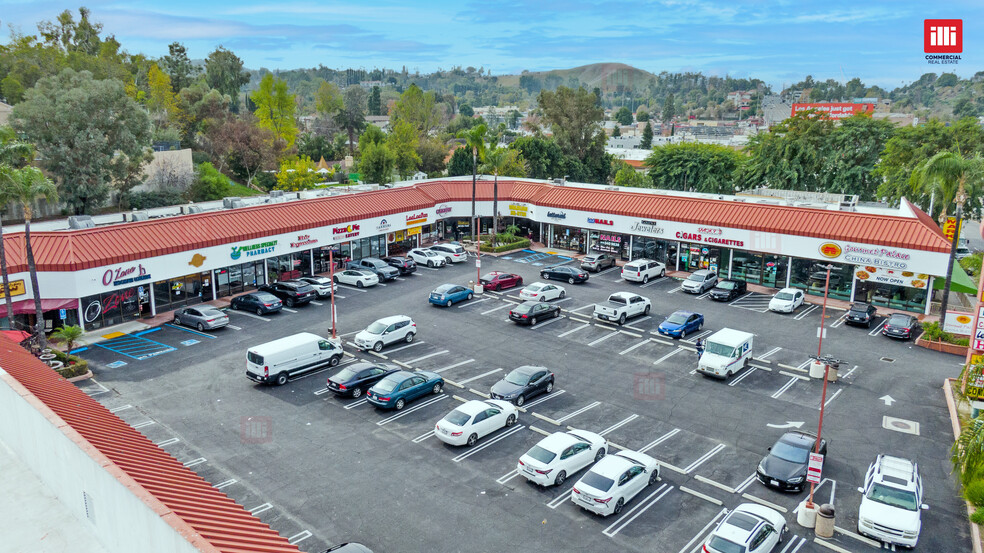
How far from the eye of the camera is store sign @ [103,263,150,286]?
38594 mm

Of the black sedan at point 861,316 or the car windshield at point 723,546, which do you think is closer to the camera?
the car windshield at point 723,546

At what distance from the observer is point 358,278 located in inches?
1930

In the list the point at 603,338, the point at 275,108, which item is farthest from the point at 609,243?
the point at 275,108

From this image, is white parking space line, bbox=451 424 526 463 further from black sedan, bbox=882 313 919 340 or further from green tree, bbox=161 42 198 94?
green tree, bbox=161 42 198 94

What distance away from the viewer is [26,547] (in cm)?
1198

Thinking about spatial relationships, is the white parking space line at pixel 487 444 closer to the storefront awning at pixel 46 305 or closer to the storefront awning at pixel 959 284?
the storefront awning at pixel 46 305

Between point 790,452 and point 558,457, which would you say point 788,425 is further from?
point 558,457

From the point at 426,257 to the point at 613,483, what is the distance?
35456 millimetres

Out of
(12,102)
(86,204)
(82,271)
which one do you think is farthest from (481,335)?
(12,102)

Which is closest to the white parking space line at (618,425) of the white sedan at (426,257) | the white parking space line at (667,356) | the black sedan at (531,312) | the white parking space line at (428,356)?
the white parking space line at (667,356)

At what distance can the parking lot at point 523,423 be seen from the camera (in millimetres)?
21250

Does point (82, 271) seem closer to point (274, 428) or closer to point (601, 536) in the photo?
point (274, 428)

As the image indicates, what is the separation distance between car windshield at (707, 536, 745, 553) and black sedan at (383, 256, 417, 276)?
120ft

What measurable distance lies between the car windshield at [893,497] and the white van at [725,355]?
11.3 metres
